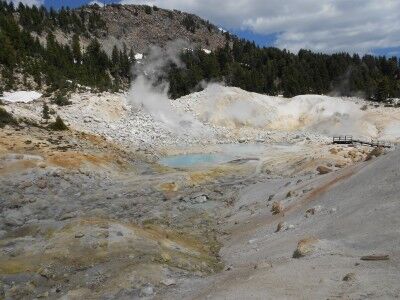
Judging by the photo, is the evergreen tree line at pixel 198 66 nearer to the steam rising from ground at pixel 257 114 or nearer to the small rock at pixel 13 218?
the steam rising from ground at pixel 257 114

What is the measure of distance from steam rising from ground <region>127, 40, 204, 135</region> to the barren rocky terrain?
12.5 meters

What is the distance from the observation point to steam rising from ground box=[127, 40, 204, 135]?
70.2m

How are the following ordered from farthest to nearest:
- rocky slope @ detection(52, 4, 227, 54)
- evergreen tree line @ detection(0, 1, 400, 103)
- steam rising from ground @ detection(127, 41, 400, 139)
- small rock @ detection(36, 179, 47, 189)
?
1. rocky slope @ detection(52, 4, 227, 54)
2. evergreen tree line @ detection(0, 1, 400, 103)
3. steam rising from ground @ detection(127, 41, 400, 139)
4. small rock @ detection(36, 179, 47, 189)

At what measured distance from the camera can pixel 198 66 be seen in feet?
373

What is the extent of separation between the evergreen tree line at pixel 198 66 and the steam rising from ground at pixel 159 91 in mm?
3091

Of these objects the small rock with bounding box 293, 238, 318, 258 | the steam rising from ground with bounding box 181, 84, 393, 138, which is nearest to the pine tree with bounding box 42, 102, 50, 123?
the steam rising from ground with bounding box 181, 84, 393, 138

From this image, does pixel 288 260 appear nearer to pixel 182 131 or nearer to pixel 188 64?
pixel 182 131

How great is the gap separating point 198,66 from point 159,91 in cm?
1653

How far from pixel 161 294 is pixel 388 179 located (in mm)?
11174

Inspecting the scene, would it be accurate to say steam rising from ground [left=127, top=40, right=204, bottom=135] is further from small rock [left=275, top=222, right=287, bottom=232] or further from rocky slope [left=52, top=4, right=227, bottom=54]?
small rock [left=275, top=222, right=287, bottom=232]

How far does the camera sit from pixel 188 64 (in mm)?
121750

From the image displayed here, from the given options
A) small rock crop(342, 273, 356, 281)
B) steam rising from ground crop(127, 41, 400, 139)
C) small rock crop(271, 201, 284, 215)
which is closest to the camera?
small rock crop(342, 273, 356, 281)

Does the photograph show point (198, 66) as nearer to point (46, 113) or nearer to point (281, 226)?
point (46, 113)

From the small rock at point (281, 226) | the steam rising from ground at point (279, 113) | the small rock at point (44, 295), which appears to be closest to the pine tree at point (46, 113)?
the steam rising from ground at point (279, 113)
